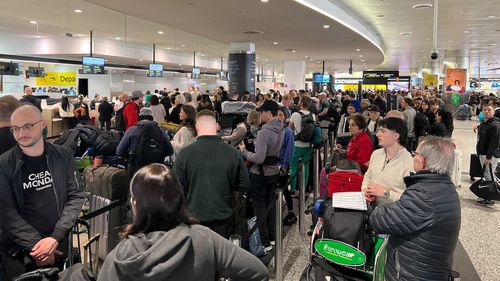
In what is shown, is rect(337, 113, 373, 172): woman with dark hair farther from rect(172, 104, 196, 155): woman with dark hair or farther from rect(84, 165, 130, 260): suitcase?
rect(84, 165, 130, 260): suitcase

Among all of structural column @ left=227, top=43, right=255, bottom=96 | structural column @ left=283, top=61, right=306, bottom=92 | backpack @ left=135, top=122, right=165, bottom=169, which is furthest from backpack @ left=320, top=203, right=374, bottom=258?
structural column @ left=283, top=61, right=306, bottom=92

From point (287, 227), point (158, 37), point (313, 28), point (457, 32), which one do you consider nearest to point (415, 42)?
point (457, 32)

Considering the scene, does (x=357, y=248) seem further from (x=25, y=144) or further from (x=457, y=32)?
(x=457, y=32)

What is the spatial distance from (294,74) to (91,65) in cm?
1299

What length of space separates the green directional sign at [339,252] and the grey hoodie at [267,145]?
1761 millimetres

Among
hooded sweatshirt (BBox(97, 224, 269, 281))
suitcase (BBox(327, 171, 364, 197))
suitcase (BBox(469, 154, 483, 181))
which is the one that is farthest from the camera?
suitcase (BBox(469, 154, 483, 181))

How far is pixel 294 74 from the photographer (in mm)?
25266

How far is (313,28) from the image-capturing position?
12.0 metres

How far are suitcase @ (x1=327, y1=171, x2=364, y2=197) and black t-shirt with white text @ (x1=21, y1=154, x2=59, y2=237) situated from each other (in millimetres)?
2517

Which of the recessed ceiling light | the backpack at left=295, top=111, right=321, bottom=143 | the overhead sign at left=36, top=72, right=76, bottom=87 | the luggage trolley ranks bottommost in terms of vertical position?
the luggage trolley

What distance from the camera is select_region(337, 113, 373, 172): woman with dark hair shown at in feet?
16.4

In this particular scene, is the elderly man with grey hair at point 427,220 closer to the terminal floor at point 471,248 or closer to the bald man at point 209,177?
the bald man at point 209,177

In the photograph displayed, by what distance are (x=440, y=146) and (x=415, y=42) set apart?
18.8 metres

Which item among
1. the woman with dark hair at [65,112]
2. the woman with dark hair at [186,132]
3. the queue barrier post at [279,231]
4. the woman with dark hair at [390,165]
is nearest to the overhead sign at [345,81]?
the woman with dark hair at [65,112]
